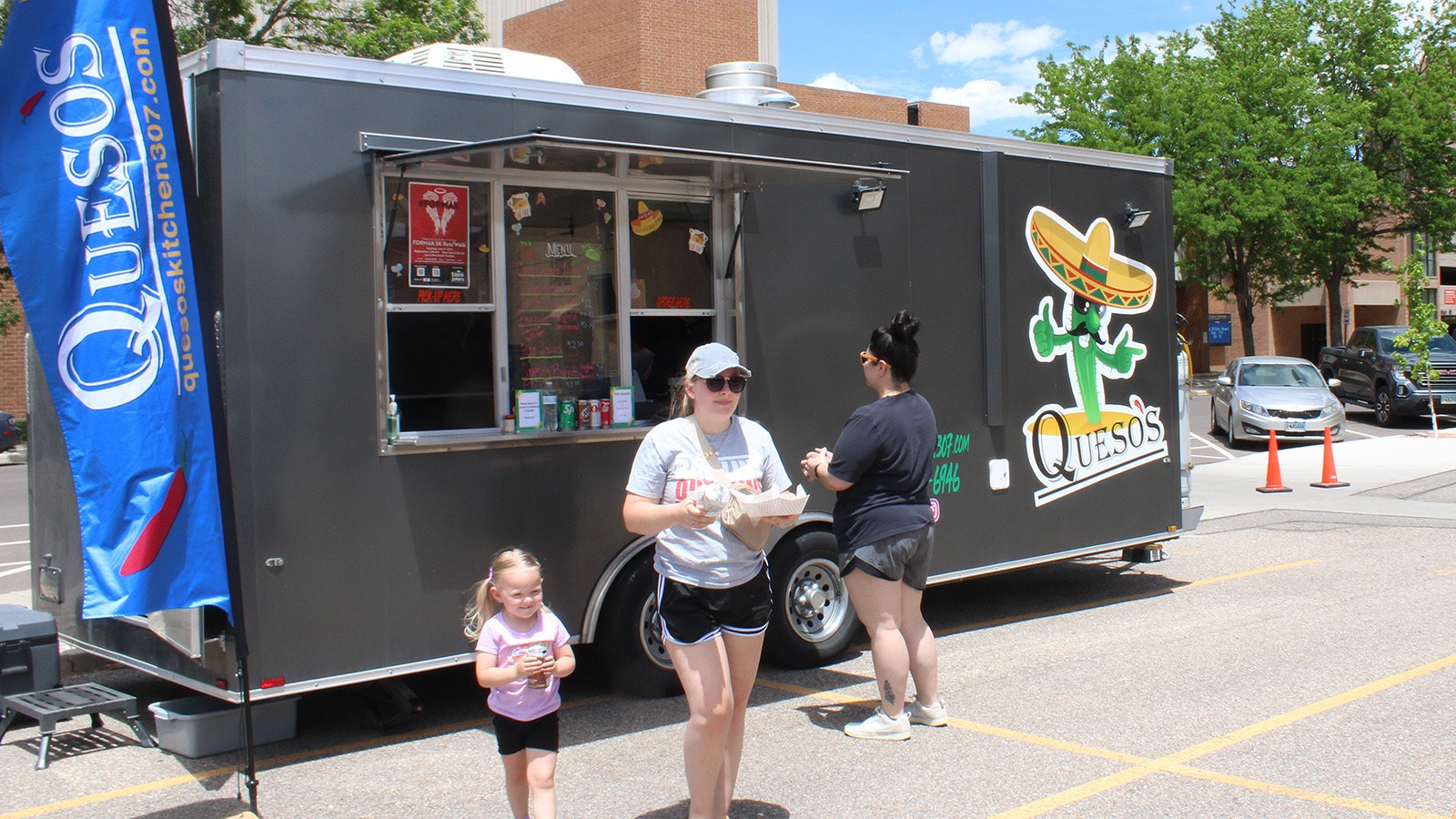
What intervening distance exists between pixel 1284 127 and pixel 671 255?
3424 centimetres

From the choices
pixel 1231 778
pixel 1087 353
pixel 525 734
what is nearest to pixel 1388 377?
pixel 1087 353

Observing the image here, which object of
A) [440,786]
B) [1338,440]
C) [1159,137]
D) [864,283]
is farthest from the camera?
[1159,137]

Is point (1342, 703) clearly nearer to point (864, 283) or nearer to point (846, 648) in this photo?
point (846, 648)

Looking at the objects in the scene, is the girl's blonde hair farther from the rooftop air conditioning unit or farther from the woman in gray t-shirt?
the rooftop air conditioning unit

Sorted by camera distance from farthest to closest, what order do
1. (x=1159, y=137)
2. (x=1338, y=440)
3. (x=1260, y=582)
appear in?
(x=1159, y=137)
(x=1338, y=440)
(x=1260, y=582)

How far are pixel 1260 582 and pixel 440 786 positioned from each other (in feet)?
22.4

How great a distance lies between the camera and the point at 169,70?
4387mm

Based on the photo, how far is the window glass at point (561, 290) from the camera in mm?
6332

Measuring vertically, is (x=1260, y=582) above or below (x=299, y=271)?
below

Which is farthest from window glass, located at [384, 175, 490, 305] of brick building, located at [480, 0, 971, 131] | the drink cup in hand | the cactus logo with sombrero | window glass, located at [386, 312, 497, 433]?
brick building, located at [480, 0, 971, 131]

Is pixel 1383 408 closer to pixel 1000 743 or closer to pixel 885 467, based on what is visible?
pixel 1000 743

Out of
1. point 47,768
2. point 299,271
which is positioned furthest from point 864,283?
point 47,768

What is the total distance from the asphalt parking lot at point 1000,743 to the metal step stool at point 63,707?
109mm

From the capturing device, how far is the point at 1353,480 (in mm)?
16141
